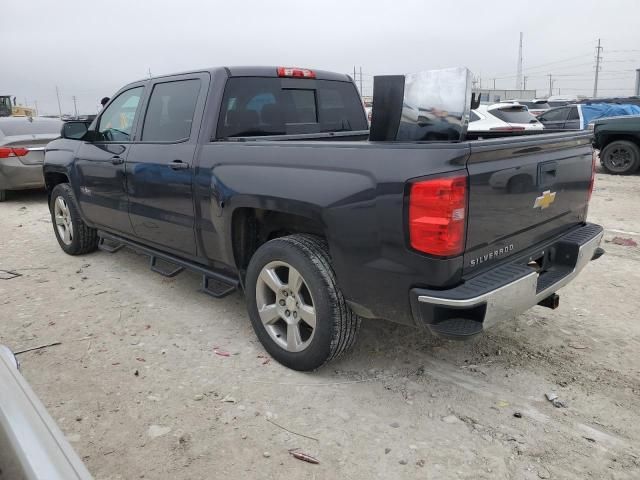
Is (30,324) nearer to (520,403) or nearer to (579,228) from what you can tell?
(520,403)

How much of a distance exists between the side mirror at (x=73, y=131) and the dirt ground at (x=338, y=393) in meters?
1.57

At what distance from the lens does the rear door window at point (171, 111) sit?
3865 mm

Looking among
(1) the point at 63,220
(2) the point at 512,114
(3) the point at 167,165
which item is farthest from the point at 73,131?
(2) the point at 512,114

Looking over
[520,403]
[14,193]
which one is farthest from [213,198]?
[14,193]

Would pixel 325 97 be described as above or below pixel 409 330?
above

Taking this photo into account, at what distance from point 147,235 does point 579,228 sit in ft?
11.0

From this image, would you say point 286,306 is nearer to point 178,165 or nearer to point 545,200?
point 178,165

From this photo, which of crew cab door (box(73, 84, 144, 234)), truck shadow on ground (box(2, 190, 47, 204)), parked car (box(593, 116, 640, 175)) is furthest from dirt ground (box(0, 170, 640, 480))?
parked car (box(593, 116, 640, 175))

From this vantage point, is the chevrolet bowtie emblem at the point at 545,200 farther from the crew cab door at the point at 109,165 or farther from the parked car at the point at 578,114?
the parked car at the point at 578,114

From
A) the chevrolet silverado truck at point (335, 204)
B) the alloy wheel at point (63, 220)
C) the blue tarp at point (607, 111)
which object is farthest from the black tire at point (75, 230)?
the blue tarp at point (607, 111)

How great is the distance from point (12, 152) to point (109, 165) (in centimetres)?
572

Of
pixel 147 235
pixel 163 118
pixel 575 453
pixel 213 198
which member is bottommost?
pixel 575 453

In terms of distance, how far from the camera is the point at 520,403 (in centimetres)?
286

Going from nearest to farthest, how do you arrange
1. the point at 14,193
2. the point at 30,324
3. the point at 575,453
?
the point at 575,453 < the point at 30,324 < the point at 14,193
